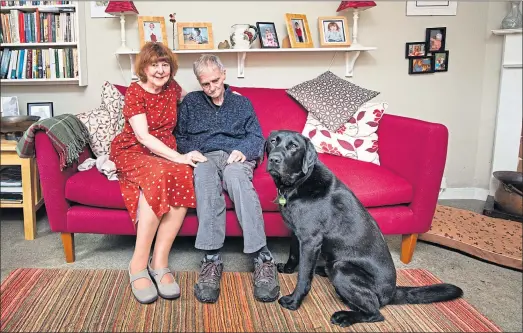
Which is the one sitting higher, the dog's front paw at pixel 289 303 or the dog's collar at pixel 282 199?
the dog's collar at pixel 282 199

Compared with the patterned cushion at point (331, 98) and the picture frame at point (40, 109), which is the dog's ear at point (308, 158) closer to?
the patterned cushion at point (331, 98)

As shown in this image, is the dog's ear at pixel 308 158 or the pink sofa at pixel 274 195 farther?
the pink sofa at pixel 274 195

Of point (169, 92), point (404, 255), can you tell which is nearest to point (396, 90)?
point (404, 255)

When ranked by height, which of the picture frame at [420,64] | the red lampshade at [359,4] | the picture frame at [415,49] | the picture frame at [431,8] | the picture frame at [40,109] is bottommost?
the picture frame at [40,109]

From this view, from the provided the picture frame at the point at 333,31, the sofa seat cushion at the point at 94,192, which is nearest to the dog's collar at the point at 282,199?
the sofa seat cushion at the point at 94,192

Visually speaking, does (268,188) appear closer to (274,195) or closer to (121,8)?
(274,195)

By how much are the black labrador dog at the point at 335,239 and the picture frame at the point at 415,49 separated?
1622 millimetres

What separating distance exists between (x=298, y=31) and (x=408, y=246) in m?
1.46

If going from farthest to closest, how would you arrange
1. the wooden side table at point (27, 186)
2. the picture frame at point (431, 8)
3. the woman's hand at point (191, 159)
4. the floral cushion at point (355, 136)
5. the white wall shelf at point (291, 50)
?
the picture frame at point (431, 8) → the white wall shelf at point (291, 50) → the floral cushion at point (355, 136) → the wooden side table at point (27, 186) → the woman's hand at point (191, 159)

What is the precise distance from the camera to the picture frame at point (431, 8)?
2.82 metres

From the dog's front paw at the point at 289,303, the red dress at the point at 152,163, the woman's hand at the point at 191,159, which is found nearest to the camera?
the dog's front paw at the point at 289,303

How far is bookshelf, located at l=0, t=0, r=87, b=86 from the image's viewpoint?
2.58m

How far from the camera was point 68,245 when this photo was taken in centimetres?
197

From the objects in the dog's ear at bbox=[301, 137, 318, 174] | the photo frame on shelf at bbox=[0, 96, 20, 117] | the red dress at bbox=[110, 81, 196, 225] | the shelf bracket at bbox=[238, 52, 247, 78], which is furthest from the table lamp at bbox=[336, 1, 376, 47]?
the photo frame on shelf at bbox=[0, 96, 20, 117]
